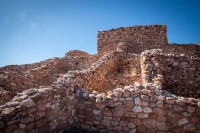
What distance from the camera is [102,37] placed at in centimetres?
1606

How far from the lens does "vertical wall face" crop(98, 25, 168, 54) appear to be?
15.0m

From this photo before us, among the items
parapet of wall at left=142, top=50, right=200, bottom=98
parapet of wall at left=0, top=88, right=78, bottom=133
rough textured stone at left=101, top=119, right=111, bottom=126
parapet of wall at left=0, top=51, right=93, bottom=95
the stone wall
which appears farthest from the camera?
parapet of wall at left=0, top=51, right=93, bottom=95

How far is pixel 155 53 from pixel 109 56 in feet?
11.9

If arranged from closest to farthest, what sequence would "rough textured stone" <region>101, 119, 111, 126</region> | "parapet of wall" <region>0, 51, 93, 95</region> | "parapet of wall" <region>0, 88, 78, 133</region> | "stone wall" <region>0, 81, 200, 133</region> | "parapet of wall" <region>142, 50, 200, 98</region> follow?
"parapet of wall" <region>0, 88, 78, 133</region> < "stone wall" <region>0, 81, 200, 133</region> < "rough textured stone" <region>101, 119, 111, 126</region> < "parapet of wall" <region>142, 50, 200, 98</region> < "parapet of wall" <region>0, 51, 93, 95</region>

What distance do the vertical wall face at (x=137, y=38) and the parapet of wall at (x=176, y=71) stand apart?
8061 millimetres

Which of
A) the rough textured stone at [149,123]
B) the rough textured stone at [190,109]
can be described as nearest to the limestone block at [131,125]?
the rough textured stone at [149,123]

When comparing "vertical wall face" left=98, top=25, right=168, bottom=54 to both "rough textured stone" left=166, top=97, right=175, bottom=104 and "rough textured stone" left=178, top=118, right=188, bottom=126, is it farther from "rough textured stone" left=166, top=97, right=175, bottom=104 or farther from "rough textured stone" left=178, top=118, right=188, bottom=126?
"rough textured stone" left=178, top=118, right=188, bottom=126

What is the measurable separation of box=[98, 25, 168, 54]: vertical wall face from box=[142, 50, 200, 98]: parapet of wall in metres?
8.06

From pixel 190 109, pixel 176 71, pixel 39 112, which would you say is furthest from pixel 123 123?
pixel 176 71

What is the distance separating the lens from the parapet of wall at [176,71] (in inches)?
258

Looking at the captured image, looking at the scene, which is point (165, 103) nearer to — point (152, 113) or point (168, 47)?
point (152, 113)

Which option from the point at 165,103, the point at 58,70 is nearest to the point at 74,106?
the point at 165,103

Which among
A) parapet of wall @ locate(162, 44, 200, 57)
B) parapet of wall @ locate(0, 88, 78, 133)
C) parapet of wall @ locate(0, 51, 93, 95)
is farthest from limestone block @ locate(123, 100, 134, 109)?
parapet of wall @ locate(162, 44, 200, 57)

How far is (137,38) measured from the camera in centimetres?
1525
